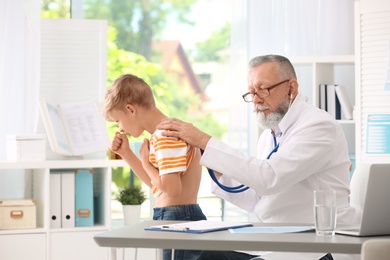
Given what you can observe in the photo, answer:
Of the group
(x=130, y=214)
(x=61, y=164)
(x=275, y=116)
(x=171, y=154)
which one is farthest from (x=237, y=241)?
(x=130, y=214)

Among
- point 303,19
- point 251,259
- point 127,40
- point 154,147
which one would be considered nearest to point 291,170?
point 251,259

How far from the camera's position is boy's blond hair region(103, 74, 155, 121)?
Result: 113 inches

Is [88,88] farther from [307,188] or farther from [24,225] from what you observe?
[307,188]

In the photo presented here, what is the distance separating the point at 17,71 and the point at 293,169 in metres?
2.33

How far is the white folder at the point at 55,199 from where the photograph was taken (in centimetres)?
405

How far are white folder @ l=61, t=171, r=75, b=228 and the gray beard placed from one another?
1.67 metres

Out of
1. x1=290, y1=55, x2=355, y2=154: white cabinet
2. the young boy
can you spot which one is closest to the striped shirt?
the young boy

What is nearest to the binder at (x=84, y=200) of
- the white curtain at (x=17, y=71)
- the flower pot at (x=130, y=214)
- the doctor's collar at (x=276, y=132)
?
the flower pot at (x=130, y=214)

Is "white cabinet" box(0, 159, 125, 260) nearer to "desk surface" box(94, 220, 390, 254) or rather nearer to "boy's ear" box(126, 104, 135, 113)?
"boy's ear" box(126, 104, 135, 113)

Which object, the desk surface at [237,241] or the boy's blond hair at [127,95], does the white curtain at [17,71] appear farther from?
the desk surface at [237,241]

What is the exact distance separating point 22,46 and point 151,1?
398cm

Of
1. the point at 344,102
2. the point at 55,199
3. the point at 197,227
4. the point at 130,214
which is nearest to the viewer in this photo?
the point at 197,227

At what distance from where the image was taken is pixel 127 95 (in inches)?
113

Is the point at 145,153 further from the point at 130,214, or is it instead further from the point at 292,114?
the point at 130,214
